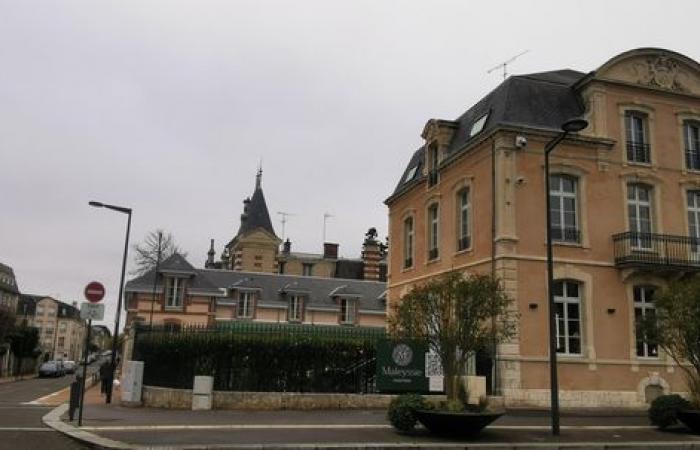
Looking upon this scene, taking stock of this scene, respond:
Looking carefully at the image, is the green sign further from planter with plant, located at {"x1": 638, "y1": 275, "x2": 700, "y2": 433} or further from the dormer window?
the dormer window

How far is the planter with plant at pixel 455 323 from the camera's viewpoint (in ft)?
42.7

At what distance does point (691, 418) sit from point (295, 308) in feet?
119

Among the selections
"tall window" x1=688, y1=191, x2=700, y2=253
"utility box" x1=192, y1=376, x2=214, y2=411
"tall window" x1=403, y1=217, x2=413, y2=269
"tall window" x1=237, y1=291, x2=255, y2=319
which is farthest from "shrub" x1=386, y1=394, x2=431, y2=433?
"tall window" x1=237, y1=291, x2=255, y2=319

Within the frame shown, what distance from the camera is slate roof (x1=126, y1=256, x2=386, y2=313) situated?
47.2m

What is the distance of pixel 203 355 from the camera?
1850cm

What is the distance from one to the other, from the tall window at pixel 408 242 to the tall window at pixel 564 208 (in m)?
8.18

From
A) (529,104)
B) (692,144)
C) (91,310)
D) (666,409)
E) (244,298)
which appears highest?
(529,104)

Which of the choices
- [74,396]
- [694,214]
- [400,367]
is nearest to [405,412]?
[400,367]

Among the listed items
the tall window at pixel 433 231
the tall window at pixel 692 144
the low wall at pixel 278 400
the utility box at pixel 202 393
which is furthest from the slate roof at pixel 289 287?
the tall window at pixel 692 144

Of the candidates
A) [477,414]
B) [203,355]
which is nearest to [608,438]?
[477,414]

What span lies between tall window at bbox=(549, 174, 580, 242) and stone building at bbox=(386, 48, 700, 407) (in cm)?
4

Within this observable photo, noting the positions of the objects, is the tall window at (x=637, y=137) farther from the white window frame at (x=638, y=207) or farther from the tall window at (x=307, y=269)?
the tall window at (x=307, y=269)

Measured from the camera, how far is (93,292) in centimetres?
1489

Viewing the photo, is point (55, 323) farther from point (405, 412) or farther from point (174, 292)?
point (405, 412)
